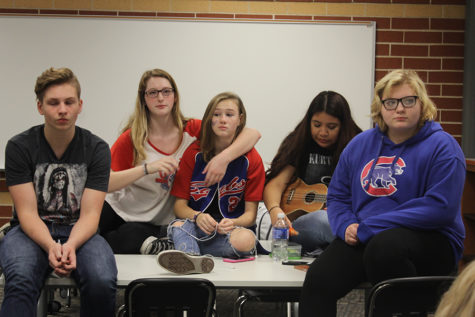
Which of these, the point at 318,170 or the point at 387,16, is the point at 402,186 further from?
the point at 387,16

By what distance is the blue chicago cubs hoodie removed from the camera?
2.16m

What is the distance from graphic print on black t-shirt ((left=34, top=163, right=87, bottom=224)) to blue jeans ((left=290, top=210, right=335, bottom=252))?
1078 millimetres

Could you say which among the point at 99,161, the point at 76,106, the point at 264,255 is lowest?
the point at 264,255

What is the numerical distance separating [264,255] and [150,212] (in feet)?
2.28

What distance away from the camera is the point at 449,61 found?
15.7 feet

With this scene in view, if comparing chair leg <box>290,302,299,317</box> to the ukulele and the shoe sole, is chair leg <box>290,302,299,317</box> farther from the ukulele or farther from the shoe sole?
the shoe sole

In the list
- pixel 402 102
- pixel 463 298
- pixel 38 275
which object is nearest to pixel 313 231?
pixel 402 102

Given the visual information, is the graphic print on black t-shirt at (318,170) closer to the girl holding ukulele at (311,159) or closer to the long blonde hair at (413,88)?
the girl holding ukulele at (311,159)

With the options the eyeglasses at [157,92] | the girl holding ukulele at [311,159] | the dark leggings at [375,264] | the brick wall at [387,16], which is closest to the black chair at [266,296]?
the dark leggings at [375,264]

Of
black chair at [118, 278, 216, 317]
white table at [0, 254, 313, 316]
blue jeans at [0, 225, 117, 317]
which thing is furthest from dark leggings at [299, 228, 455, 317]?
blue jeans at [0, 225, 117, 317]

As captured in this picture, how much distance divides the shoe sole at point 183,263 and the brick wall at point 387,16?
2837 mm

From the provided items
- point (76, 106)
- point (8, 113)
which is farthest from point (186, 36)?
point (76, 106)

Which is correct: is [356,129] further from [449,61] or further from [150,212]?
[449,61]

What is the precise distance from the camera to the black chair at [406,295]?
1.92m
